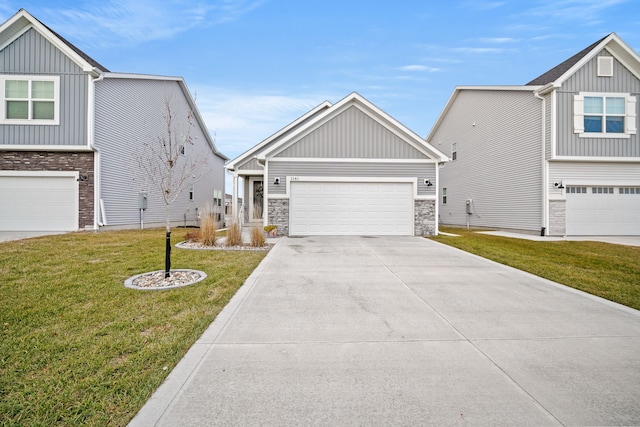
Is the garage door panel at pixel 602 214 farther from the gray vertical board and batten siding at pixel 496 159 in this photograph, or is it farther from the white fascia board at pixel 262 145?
the white fascia board at pixel 262 145

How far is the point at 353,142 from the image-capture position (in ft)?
43.1

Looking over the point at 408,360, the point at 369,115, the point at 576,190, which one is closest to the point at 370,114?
the point at 369,115

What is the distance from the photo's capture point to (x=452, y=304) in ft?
15.4

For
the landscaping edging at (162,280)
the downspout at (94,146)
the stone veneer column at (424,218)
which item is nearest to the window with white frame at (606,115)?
the stone veneer column at (424,218)

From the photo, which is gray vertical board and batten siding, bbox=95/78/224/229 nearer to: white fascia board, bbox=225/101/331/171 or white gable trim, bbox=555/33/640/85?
white fascia board, bbox=225/101/331/171

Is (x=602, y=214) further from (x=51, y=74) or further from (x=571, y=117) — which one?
(x=51, y=74)

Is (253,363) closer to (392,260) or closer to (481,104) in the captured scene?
(392,260)

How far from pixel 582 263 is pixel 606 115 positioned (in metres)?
9.88

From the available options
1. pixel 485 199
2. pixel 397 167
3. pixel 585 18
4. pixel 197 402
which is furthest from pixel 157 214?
pixel 585 18

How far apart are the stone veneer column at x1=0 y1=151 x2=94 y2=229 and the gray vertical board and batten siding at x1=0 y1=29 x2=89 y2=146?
1.61 feet

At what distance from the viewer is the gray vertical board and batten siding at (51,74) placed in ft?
41.3

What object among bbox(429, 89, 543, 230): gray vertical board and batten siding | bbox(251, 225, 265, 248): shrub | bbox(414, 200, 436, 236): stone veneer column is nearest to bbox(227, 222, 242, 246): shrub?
bbox(251, 225, 265, 248): shrub

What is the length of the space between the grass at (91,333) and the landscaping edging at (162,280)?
0.17m

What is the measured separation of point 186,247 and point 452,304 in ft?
25.4
